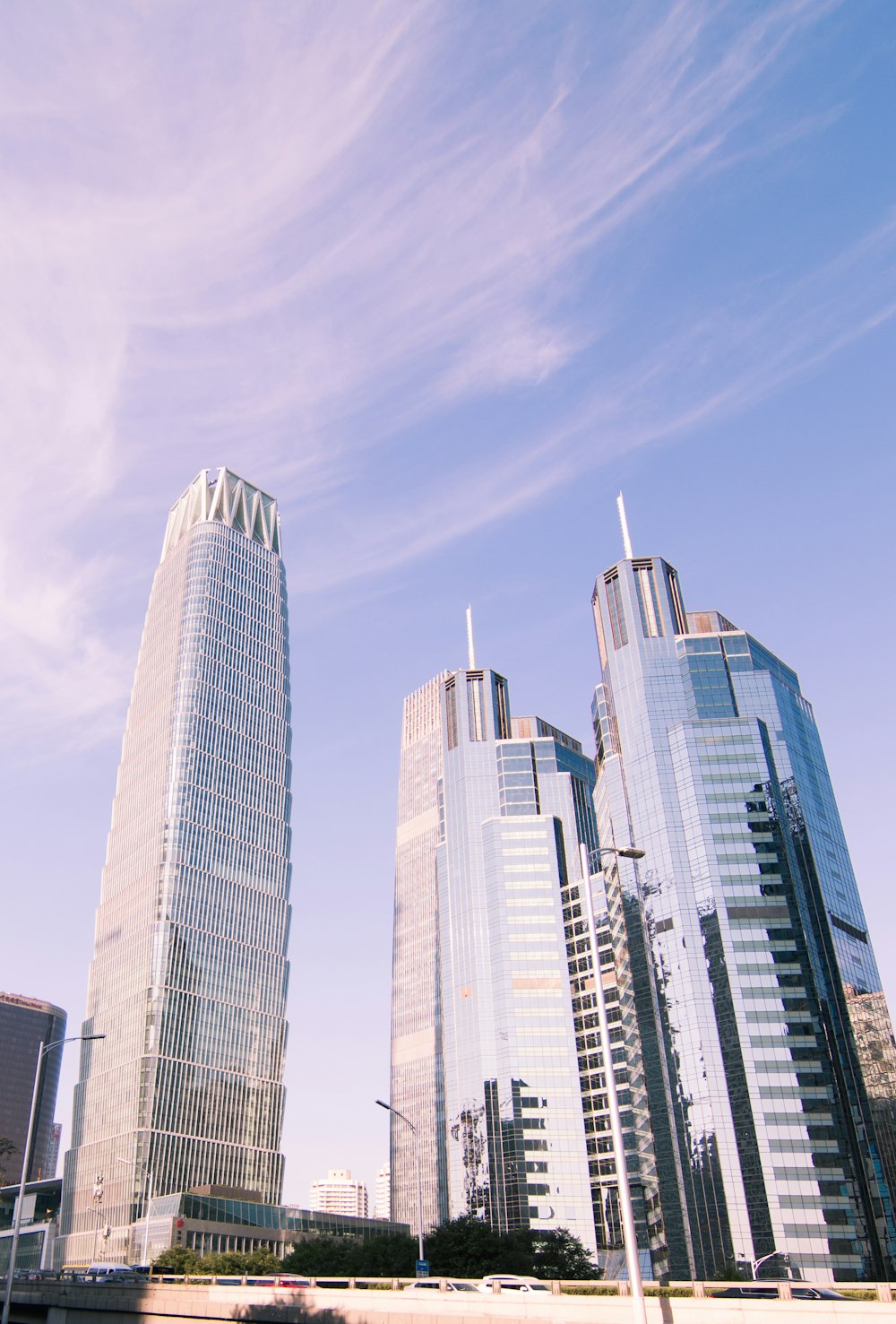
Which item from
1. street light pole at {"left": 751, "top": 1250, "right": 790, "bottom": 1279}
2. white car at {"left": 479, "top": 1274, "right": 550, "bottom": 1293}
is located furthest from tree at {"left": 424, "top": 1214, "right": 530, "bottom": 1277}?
street light pole at {"left": 751, "top": 1250, "right": 790, "bottom": 1279}

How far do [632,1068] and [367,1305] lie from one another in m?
121

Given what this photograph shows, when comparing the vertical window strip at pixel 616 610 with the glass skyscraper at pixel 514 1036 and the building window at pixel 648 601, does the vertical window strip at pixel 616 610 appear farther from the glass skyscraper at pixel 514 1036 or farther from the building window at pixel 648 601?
the glass skyscraper at pixel 514 1036

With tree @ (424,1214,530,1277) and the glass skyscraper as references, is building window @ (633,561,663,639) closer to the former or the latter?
the glass skyscraper

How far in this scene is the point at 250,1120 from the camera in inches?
7662

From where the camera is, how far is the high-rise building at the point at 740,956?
131m

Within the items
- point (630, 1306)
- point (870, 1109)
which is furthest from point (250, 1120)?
point (630, 1306)

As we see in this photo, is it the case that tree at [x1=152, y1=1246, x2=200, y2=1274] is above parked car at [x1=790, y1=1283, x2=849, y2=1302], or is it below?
above

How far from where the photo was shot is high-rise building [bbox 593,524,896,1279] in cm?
13062

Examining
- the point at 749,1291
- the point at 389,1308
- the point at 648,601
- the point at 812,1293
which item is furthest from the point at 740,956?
the point at 389,1308

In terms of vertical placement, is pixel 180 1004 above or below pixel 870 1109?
above

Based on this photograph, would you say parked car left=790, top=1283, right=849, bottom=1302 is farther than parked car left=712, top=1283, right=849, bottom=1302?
No

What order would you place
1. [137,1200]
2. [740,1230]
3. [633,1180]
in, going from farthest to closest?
[137,1200]
[633,1180]
[740,1230]

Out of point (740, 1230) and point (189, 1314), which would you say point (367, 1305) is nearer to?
point (189, 1314)

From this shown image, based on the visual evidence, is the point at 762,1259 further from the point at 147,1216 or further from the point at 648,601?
the point at 648,601
